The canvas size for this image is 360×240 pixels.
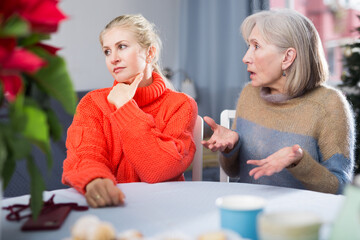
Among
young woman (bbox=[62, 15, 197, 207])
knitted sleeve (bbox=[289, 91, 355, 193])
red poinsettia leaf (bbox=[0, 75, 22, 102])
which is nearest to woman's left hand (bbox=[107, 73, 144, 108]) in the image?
young woman (bbox=[62, 15, 197, 207])

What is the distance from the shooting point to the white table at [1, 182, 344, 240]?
75 centimetres

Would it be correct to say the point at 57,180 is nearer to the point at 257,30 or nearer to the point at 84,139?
the point at 84,139

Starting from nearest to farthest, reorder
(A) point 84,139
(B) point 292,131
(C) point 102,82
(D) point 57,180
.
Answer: (A) point 84,139, (B) point 292,131, (D) point 57,180, (C) point 102,82

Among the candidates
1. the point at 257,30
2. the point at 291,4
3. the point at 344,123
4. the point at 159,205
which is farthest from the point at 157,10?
the point at 159,205

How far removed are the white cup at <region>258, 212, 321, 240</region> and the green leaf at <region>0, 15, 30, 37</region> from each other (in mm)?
376

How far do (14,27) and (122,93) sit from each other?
0.91m

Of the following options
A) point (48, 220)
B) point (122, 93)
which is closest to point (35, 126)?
point (48, 220)

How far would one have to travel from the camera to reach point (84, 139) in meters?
1.33

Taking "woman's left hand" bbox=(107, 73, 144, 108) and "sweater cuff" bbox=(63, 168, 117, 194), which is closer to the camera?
"sweater cuff" bbox=(63, 168, 117, 194)

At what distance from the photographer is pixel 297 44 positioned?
4.72 feet

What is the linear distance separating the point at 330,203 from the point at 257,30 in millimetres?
748

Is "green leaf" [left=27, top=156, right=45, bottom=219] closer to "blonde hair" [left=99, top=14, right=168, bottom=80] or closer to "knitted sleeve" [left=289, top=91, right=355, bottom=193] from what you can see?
"knitted sleeve" [left=289, top=91, right=355, bottom=193]

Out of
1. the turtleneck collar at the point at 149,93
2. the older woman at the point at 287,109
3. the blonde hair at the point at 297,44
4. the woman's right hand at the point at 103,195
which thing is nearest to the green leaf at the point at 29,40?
the woman's right hand at the point at 103,195

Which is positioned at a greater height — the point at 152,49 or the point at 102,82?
the point at 152,49
